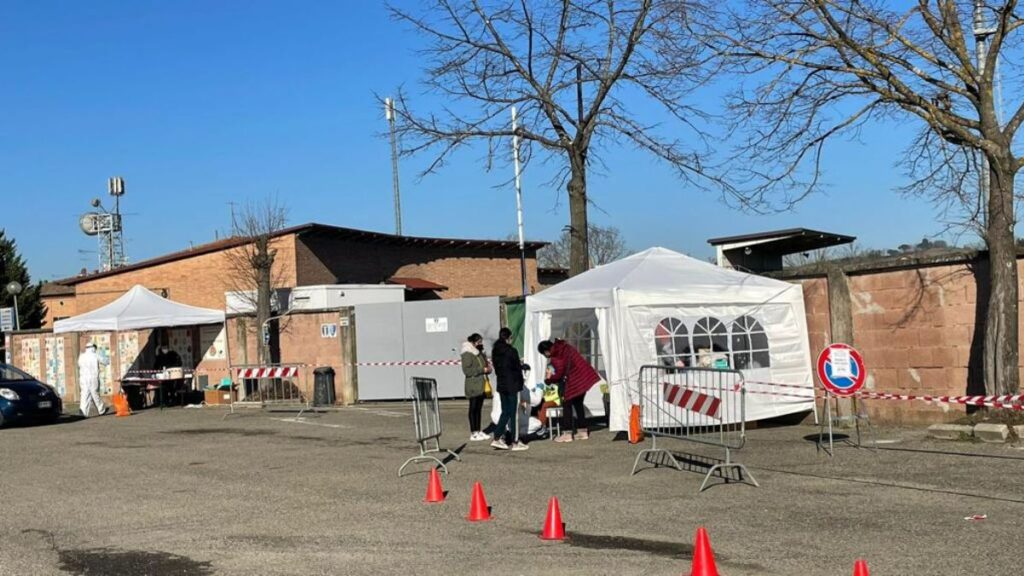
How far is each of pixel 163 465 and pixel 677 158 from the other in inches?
456

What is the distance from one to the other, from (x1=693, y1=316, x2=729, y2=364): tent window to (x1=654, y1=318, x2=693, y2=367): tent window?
0.20 meters

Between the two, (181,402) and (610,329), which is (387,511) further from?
(181,402)

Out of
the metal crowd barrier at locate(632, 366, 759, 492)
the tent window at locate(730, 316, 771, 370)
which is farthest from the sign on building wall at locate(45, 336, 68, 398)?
the tent window at locate(730, 316, 771, 370)

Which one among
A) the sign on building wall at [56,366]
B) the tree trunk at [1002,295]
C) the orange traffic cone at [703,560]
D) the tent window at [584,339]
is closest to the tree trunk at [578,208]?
the tent window at [584,339]

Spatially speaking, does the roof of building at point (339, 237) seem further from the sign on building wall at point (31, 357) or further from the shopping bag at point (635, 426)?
the shopping bag at point (635, 426)

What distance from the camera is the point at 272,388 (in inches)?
972

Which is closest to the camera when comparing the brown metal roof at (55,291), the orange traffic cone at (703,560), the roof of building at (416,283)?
the orange traffic cone at (703,560)

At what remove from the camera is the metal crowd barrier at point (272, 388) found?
2200cm

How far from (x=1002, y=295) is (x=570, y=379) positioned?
6.09 meters

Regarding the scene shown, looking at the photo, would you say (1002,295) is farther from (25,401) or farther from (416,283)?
(416,283)

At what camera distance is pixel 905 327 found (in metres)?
14.8

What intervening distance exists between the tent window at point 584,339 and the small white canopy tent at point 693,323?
2126 millimetres

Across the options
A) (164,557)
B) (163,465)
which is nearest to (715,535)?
(164,557)

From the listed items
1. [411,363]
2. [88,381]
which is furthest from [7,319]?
[411,363]
